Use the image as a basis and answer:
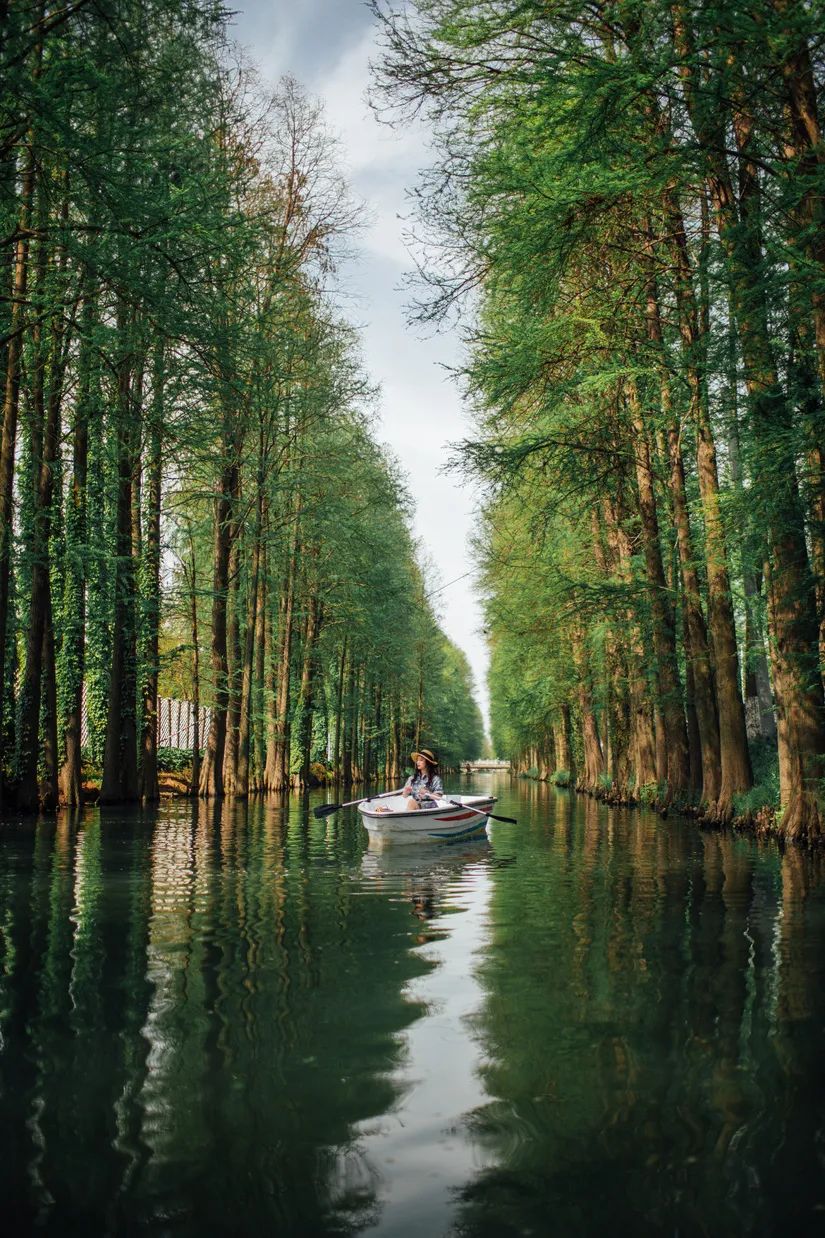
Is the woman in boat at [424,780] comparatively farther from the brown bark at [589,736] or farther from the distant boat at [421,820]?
the brown bark at [589,736]

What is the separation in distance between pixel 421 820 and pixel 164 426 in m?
7.33

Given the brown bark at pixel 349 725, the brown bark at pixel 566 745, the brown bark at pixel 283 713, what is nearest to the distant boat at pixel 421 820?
the brown bark at pixel 283 713

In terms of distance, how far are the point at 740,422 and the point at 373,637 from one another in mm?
25408

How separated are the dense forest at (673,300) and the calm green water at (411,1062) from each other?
4.33 m

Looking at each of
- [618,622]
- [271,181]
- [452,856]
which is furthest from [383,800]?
[271,181]

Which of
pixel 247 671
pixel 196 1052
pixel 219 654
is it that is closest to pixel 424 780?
pixel 247 671

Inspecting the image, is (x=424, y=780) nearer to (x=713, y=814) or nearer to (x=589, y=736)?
(x=713, y=814)

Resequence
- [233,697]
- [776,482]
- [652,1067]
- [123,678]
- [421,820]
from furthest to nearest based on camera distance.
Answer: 1. [233,697]
2. [123,678]
3. [421,820]
4. [776,482]
5. [652,1067]

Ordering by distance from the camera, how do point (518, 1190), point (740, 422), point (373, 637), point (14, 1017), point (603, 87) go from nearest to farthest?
point (518, 1190)
point (14, 1017)
point (603, 87)
point (740, 422)
point (373, 637)

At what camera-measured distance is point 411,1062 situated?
4.49m

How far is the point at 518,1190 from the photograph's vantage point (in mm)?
3178

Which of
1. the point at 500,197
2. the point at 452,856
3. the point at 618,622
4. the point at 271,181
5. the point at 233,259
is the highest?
the point at 271,181

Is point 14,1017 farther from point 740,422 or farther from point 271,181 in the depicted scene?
point 271,181

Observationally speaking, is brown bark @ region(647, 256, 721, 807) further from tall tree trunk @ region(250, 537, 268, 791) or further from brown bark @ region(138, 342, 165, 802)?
brown bark @ region(138, 342, 165, 802)
